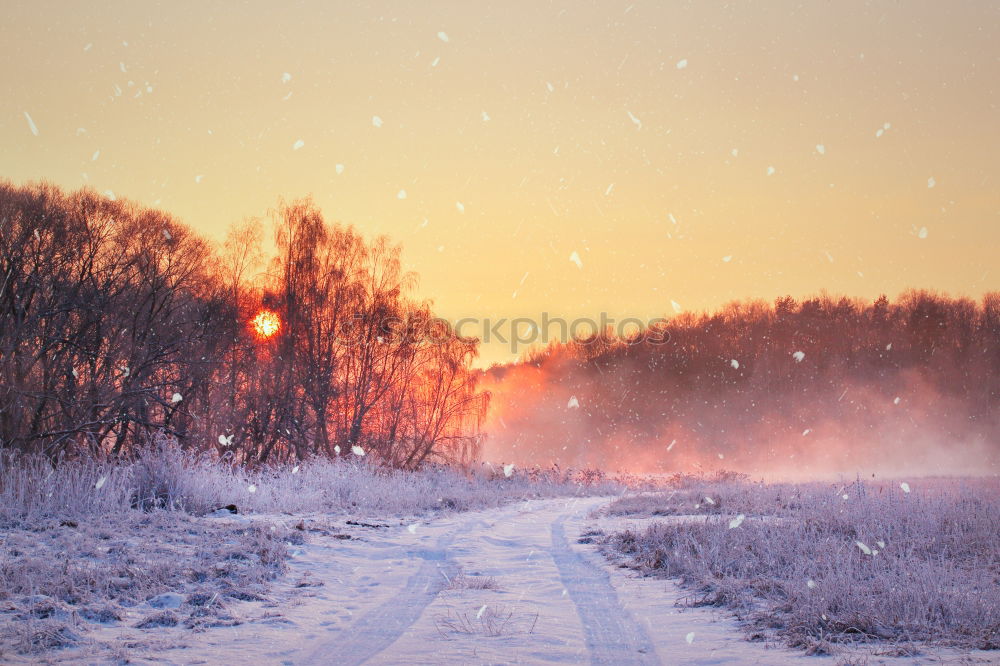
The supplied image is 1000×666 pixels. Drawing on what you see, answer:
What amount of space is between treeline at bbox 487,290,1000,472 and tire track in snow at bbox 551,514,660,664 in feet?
131

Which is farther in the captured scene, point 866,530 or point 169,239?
point 169,239

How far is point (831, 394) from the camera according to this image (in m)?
61.2

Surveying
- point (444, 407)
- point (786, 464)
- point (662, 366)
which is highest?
point (662, 366)

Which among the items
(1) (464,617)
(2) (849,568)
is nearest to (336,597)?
(1) (464,617)

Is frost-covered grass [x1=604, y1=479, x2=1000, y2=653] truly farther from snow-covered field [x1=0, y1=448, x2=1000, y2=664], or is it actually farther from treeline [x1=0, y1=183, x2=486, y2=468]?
treeline [x1=0, y1=183, x2=486, y2=468]

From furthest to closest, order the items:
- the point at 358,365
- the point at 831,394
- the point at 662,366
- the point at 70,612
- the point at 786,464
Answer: the point at 662,366 → the point at 831,394 → the point at 786,464 → the point at 358,365 → the point at 70,612

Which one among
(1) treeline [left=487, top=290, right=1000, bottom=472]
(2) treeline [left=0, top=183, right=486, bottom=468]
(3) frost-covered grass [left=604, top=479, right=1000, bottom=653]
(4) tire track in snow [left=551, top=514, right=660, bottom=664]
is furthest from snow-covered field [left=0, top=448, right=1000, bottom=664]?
(1) treeline [left=487, top=290, right=1000, bottom=472]

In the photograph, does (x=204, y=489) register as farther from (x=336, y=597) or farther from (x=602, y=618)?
(x=602, y=618)

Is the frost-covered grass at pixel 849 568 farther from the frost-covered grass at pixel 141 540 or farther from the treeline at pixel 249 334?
the treeline at pixel 249 334

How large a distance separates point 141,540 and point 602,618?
20.2 ft

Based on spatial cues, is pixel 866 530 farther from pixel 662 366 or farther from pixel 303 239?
pixel 662 366

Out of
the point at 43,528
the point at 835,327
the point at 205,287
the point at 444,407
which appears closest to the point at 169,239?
the point at 205,287

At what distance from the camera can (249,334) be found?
98.3 ft

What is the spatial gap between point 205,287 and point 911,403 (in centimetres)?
5287
